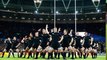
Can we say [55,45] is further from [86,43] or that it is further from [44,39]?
[86,43]

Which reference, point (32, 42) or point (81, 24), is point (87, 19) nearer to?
point (81, 24)

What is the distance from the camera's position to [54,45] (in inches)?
352

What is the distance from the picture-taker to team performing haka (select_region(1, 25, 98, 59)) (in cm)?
902

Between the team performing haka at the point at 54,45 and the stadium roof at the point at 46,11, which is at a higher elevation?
the stadium roof at the point at 46,11

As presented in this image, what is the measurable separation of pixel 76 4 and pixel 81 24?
774 millimetres

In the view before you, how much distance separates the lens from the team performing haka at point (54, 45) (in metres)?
9.02

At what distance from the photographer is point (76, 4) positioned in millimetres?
10945

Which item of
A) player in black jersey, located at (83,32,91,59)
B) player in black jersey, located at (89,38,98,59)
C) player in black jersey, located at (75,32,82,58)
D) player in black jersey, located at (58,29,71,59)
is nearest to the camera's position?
player in black jersey, located at (58,29,71,59)

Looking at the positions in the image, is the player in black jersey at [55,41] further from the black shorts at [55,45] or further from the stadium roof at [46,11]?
the stadium roof at [46,11]

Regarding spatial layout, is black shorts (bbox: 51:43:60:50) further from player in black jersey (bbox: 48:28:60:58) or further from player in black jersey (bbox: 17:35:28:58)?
player in black jersey (bbox: 17:35:28:58)

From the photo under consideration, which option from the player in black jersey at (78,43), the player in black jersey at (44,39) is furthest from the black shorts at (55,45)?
the player in black jersey at (78,43)

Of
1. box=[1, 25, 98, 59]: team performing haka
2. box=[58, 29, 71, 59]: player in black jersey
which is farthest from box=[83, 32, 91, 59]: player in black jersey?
box=[58, 29, 71, 59]: player in black jersey

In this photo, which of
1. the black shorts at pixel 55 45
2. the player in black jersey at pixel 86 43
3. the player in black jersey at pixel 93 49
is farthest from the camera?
the player in black jersey at pixel 93 49

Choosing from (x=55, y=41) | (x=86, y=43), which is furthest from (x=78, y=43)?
(x=55, y=41)
